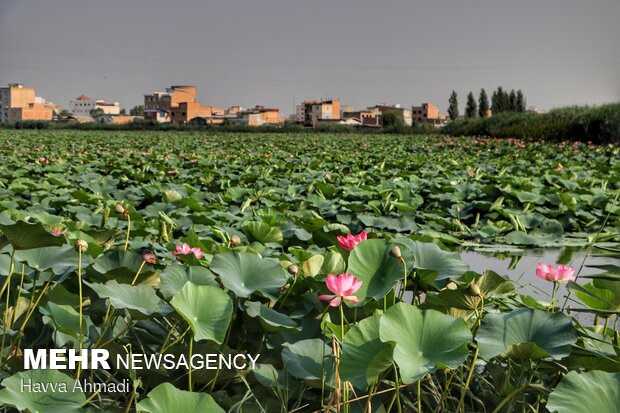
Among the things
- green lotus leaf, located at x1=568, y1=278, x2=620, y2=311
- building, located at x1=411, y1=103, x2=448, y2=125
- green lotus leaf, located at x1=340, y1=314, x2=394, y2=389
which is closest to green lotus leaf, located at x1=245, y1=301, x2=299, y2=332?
green lotus leaf, located at x1=340, y1=314, x2=394, y2=389

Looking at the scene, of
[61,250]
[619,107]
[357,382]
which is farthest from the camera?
[619,107]

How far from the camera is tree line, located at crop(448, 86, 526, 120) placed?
171 feet

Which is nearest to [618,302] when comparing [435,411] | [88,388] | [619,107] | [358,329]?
[435,411]

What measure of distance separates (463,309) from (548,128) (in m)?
14.9

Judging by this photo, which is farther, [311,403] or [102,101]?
[102,101]

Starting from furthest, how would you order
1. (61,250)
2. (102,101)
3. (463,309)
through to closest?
(102,101), (61,250), (463,309)

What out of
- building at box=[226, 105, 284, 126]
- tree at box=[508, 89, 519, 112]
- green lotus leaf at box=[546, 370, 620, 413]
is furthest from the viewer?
building at box=[226, 105, 284, 126]

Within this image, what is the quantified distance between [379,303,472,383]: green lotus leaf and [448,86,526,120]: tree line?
5003cm

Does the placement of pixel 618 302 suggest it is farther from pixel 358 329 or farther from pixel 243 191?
pixel 243 191

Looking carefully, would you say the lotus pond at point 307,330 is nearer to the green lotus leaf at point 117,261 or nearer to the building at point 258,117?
the green lotus leaf at point 117,261

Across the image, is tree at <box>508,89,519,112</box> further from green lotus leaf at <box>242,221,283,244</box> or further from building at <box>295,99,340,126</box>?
green lotus leaf at <box>242,221,283,244</box>

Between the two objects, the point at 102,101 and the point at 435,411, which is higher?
the point at 102,101

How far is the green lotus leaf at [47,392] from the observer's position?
828 mm

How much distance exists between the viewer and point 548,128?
1482cm
